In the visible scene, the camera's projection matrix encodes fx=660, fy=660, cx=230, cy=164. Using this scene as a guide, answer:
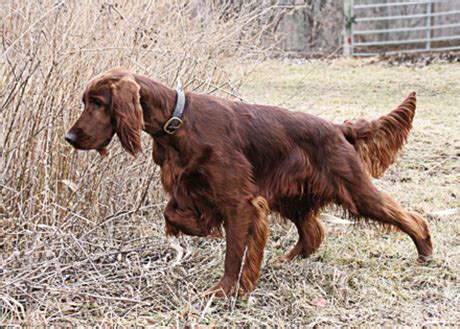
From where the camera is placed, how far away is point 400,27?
17.1 meters

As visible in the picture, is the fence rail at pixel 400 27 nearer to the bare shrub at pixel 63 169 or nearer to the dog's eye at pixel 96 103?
the bare shrub at pixel 63 169

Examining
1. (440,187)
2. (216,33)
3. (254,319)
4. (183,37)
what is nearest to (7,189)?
(254,319)

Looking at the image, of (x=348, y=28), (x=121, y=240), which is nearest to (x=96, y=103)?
(x=121, y=240)

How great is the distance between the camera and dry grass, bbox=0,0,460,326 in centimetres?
289

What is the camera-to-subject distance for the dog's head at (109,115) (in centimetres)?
276

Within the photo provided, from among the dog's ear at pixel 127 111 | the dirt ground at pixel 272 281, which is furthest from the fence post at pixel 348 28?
the dog's ear at pixel 127 111

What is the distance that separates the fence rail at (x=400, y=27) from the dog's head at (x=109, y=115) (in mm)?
14232

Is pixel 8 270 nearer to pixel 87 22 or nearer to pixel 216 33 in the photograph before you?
pixel 87 22

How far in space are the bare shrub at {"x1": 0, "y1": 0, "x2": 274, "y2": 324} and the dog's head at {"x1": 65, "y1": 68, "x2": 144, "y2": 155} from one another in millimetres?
456

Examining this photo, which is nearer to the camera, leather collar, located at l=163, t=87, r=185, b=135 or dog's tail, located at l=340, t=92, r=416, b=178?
leather collar, located at l=163, t=87, r=185, b=135

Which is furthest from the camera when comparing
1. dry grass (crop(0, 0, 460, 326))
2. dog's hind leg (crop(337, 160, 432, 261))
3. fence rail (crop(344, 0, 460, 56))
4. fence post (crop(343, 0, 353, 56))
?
A: fence post (crop(343, 0, 353, 56))

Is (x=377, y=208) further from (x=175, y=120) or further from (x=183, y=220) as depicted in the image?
(x=175, y=120)

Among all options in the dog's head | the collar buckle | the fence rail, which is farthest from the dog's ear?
the fence rail

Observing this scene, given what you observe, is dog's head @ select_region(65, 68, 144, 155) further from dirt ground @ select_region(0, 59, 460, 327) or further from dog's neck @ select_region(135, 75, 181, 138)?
dirt ground @ select_region(0, 59, 460, 327)
